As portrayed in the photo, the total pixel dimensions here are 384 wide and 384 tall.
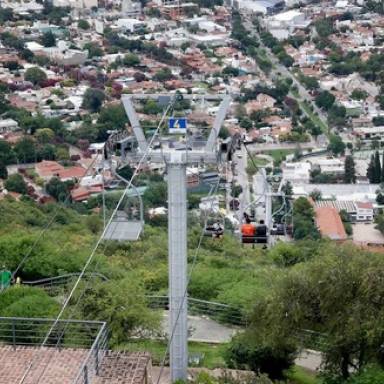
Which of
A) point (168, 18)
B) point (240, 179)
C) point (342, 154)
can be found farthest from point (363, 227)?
point (168, 18)

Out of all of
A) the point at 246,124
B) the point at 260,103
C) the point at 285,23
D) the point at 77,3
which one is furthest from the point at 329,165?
the point at 77,3

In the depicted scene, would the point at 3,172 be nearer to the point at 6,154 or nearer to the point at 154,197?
the point at 6,154

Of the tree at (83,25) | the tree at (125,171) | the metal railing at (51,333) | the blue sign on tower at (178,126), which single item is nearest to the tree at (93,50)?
the tree at (83,25)

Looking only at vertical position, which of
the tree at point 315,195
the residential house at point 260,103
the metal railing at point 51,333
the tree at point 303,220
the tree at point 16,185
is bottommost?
the residential house at point 260,103

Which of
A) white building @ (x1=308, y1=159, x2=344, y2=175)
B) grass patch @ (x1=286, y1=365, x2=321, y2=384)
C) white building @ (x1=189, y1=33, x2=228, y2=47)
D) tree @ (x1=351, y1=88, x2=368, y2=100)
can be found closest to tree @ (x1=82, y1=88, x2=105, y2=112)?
white building @ (x1=308, y1=159, x2=344, y2=175)

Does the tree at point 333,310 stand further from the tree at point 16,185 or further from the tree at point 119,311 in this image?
the tree at point 16,185

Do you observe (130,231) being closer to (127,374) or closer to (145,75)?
(127,374)

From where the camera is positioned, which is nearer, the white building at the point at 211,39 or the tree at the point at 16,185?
the tree at the point at 16,185
